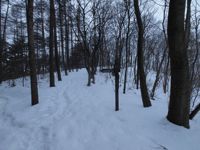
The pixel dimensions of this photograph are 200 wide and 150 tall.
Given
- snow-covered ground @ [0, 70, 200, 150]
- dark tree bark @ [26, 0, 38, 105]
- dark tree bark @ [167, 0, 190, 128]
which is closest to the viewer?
snow-covered ground @ [0, 70, 200, 150]

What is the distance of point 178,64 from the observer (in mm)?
5598

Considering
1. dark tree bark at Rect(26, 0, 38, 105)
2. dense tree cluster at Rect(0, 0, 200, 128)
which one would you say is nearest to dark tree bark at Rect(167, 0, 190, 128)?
dense tree cluster at Rect(0, 0, 200, 128)

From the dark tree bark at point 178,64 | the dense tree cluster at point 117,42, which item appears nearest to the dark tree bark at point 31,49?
the dense tree cluster at point 117,42

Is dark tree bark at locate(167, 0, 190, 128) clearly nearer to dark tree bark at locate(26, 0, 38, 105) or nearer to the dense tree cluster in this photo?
the dense tree cluster

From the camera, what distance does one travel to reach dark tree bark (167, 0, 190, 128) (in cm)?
554

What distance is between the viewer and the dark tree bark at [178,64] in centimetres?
554

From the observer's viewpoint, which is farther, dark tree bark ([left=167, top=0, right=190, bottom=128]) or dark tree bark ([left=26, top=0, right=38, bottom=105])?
dark tree bark ([left=26, top=0, right=38, bottom=105])

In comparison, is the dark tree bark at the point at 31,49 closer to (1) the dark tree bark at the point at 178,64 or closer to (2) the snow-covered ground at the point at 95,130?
(2) the snow-covered ground at the point at 95,130

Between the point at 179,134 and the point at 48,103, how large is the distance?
20.8ft

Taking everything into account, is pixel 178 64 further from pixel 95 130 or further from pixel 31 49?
pixel 31 49

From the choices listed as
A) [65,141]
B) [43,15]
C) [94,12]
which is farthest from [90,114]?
[43,15]

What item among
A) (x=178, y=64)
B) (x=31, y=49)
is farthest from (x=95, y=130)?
(x=31, y=49)

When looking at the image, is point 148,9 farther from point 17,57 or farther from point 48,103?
point 48,103

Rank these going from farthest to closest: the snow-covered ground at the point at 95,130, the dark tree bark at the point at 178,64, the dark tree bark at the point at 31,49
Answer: the dark tree bark at the point at 31,49 → the dark tree bark at the point at 178,64 → the snow-covered ground at the point at 95,130
